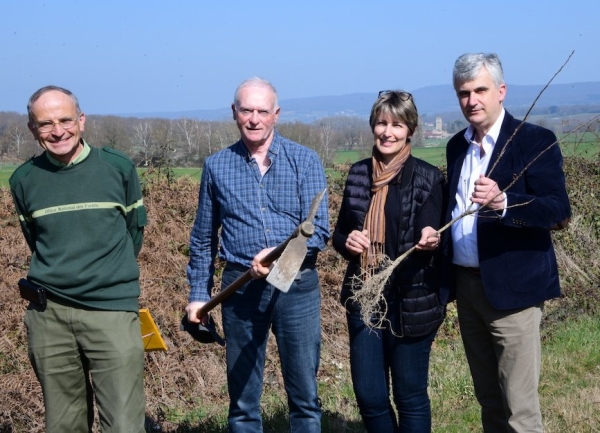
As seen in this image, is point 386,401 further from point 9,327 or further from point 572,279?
point 572,279

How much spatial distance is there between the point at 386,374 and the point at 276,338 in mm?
596

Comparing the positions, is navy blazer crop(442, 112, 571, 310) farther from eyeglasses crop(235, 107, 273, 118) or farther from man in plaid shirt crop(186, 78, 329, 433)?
eyeglasses crop(235, 107, 273, 118)

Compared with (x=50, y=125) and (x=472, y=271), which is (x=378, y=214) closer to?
(x=472, y=271)

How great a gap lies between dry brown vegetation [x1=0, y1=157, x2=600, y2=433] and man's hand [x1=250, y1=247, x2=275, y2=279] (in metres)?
1.88

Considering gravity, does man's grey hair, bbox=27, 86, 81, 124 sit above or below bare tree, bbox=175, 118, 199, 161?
above

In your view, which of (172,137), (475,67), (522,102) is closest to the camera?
(475,67)

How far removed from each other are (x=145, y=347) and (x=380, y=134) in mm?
1685

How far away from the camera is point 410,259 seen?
3.75m

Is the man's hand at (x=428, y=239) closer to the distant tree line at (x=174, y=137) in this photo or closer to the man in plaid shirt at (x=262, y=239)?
the man in plaid shirt at (x=262, y=239)

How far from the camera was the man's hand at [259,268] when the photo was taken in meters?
3.50

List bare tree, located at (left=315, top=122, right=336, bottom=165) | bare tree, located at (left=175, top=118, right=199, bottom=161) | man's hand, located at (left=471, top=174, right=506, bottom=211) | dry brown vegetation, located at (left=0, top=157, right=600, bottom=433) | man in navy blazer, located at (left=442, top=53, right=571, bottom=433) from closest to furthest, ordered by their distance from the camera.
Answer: man's hand, located at (left=471, top=174, right=506, bottom=211) < man in navy blazer, located at (left=442, top=53, right=571, bottom=433) < dry brown vegetation, located at (left=0, top=157, right=600, bottom=433) < bare tree, located at (left=175, top=118, right=199, bottom=161) < bare tree, located at (left=315, top=122, right=336, bottom=165)

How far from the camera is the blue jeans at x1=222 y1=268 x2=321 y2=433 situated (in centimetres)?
380

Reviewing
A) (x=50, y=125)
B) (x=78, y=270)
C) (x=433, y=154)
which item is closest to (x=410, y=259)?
(x=78, y=270)

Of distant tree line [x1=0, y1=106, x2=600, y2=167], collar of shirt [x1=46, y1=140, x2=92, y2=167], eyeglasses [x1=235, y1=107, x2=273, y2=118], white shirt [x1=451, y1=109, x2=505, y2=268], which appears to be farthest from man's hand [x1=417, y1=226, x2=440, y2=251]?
distant tree line [x1=0, y1=106, x2=600, y2=167]
